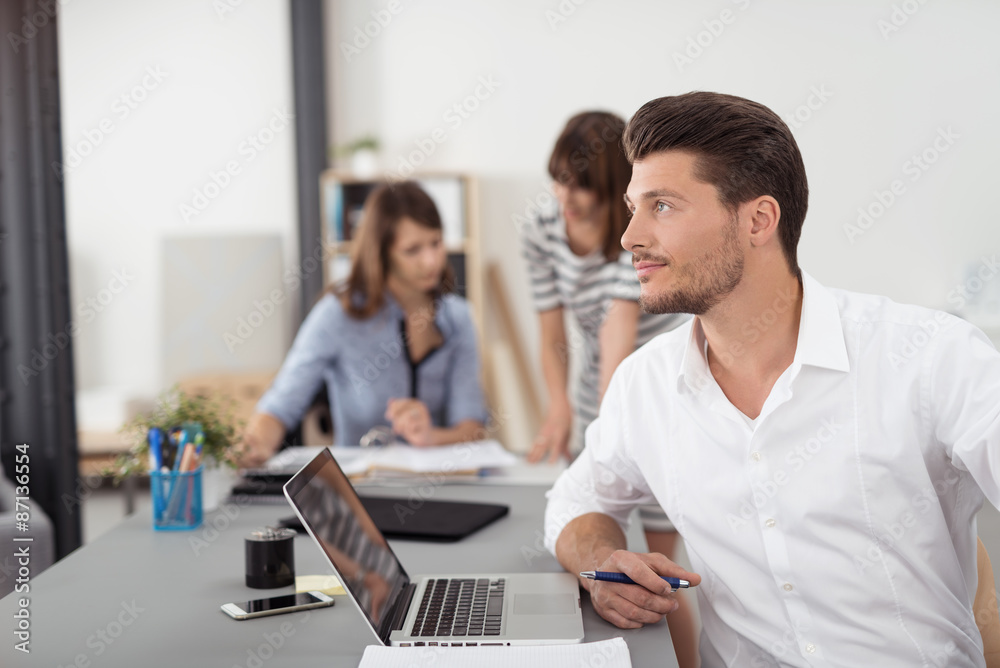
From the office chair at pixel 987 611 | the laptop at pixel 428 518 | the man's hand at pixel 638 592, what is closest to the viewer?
the man's hand at pixel 638 592

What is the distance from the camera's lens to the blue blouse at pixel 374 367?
243 centimetres

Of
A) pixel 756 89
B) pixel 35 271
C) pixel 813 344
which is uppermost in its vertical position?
pixel 756 89

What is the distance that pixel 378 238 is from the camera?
2.40m

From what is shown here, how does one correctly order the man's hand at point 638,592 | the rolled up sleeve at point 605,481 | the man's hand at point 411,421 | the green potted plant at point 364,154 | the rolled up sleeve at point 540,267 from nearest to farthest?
1. the man's hand at point 638,592
2. the rolled up sleeve at point 605,481
3. the man's hand at point 411,421
4. the rolled up sleeve at point 540,267
5. the green potted plant at point 364,154

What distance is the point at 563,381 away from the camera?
242 cm

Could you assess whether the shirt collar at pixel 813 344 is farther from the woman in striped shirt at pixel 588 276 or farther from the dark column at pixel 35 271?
the dark column at pixel 35 271

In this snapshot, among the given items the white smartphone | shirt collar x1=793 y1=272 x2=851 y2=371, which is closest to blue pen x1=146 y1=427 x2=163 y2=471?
the white smartphone

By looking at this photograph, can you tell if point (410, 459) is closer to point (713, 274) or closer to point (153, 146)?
point (713, 274)

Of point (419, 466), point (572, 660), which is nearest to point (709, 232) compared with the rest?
point (572, 660)

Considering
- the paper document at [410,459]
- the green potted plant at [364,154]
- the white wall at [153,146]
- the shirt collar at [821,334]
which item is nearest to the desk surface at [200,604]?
the paper document at [410,459]

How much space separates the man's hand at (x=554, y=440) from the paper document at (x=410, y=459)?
0.30ft

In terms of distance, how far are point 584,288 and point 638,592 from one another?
120 centimetres

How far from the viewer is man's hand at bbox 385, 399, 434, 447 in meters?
2.08

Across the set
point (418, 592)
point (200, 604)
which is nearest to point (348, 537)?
point (418, 592)
